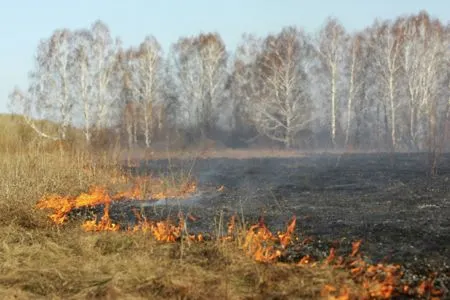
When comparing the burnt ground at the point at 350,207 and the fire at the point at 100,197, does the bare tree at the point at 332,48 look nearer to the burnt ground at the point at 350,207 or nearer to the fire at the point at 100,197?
the burnt ground at the point at 350,207

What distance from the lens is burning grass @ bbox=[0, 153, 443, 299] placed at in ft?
16.2

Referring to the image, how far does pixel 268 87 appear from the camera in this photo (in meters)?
37.0

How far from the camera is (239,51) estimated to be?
44812 millimetres

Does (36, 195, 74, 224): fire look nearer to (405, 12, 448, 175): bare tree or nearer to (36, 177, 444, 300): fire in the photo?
(36, 177, 444, 300): fire

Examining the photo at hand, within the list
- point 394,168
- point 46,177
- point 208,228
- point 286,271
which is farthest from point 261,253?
point 394,168

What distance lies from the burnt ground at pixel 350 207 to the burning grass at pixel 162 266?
1.64 feet

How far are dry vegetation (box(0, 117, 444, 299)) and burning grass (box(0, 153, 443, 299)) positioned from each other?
0.4 inches

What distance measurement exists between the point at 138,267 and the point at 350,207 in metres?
5.19

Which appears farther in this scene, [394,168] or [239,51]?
[239,51]

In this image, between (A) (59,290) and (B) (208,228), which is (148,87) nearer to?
(B) (208,228)

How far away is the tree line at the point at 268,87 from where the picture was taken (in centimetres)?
3388

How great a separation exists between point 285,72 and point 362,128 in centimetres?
1019

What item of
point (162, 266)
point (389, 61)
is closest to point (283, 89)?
point (389, 61)

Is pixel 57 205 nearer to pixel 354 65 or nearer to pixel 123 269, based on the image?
pixel 123 269
